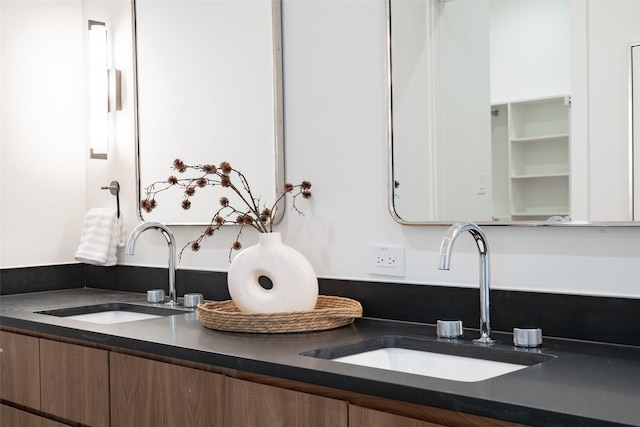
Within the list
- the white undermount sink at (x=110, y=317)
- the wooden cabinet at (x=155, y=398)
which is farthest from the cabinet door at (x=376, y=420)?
the white undermount sink at (x=110, y=317)

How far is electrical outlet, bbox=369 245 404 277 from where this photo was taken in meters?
2.05

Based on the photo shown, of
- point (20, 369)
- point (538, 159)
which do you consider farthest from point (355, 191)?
point (20, 369)

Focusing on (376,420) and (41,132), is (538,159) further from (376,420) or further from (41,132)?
(41,132)

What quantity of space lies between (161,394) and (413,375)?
2.28 feet

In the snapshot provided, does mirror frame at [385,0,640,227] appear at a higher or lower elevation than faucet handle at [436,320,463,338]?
higher

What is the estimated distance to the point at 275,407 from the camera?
1542mm

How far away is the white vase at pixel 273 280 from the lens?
6.52 ft

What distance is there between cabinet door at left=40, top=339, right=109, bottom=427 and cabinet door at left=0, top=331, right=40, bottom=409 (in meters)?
0.04

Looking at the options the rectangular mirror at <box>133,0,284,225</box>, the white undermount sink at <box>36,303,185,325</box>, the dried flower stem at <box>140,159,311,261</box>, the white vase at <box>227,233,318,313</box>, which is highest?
the rectangular mirror at <box>133,0,284,225</box>

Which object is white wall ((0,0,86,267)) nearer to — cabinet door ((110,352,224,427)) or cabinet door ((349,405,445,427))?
cabinet door ((110,352,224,427))

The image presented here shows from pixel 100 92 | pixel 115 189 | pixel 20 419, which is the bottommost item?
pixel 20 419

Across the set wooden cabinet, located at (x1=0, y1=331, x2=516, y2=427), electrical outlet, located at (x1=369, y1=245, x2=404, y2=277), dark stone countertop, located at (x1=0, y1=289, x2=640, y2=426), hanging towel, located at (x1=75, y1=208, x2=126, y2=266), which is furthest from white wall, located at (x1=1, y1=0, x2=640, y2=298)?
wooden cabinet, located at (x1=0, y1=331, x2=516, y2=427)

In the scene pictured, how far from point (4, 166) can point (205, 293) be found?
0.89 meters

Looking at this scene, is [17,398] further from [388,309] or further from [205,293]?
[388,309]
